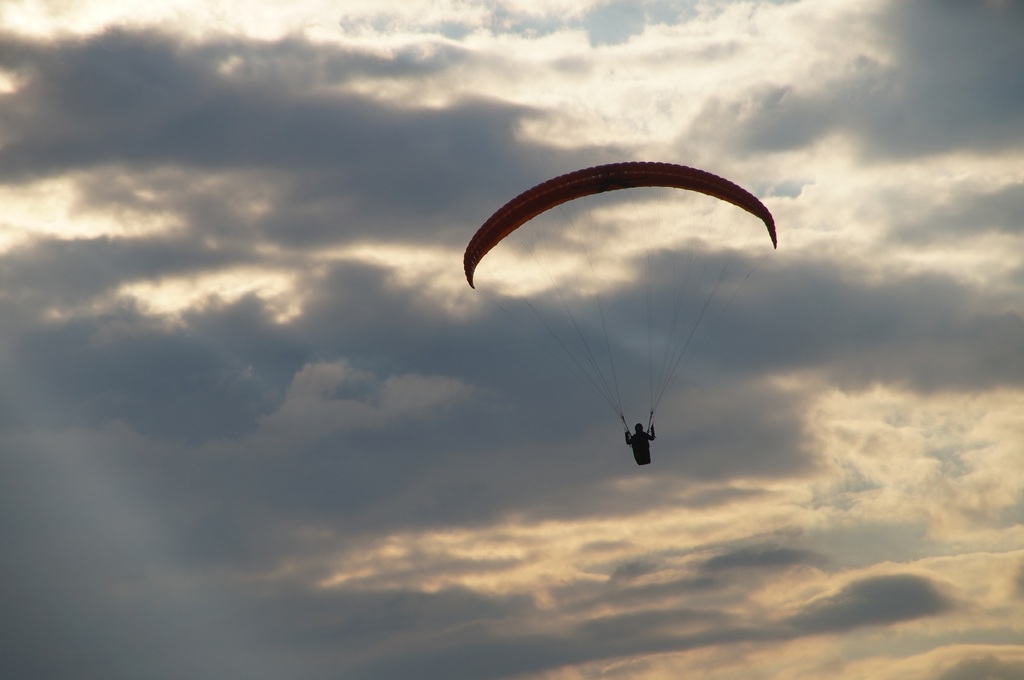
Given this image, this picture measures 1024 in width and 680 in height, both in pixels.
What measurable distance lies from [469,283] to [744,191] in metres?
13.3

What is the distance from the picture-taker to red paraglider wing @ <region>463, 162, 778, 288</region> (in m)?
55.6

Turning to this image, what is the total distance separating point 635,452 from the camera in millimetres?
56500

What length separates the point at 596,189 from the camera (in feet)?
185

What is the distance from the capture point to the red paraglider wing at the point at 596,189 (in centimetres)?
5556

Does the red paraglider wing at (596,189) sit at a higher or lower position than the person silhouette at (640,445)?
higher

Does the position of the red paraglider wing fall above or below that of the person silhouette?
above

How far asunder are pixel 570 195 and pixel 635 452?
11692mm

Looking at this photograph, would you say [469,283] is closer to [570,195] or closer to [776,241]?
[570,195]

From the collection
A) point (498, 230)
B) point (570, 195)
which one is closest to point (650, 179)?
point (570, 195)

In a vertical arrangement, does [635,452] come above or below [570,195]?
below

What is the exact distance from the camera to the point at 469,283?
197 feet

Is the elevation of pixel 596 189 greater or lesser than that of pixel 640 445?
greater

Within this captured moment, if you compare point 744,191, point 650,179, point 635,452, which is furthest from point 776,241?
point 635,452

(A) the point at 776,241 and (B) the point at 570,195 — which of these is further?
(A) the point at 776,241
